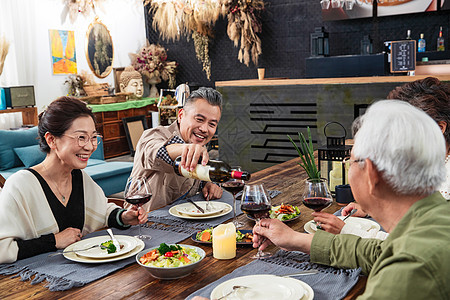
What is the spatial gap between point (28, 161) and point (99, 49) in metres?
3.96

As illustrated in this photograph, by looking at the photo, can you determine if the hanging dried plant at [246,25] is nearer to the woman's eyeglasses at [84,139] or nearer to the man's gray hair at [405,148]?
the woman's eyeglasses at [84,139]

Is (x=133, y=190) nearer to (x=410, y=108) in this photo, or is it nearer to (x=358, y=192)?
(x=358, y=192)

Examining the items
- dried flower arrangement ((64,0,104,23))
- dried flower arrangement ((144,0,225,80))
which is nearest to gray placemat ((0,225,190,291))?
dried flower arrangement ((144,0,225,80))

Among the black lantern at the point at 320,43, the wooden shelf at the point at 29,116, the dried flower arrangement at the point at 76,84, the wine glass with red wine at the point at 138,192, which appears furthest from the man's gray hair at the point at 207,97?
the dried flower arrangement at the point at 76,84

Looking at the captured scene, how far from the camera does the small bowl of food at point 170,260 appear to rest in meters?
1.45

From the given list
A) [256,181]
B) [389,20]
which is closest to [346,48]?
[389,20]

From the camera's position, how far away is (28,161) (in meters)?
5.44

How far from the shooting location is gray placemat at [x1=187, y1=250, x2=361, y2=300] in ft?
4.44

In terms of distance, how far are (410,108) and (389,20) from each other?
268 inches

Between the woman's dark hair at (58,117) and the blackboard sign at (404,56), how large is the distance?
12.3 feet

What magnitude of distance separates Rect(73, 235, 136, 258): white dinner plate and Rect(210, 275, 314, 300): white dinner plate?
0.46 meters

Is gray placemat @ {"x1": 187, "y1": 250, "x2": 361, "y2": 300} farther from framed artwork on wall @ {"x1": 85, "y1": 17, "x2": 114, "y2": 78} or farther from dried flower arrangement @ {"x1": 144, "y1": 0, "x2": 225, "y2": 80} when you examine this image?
framed artwork on wall @ {"x1": 85, "y1": 17, "x2": 114, "y2": 78}

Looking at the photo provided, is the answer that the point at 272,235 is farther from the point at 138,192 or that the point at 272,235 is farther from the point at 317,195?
the point at 138,192

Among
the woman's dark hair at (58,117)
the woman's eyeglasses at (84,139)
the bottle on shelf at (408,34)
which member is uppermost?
the bottle on shelf at (408,34)
